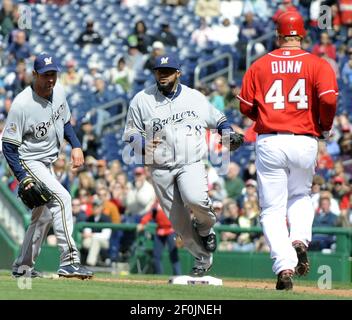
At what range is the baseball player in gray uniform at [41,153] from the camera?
10.5 metres

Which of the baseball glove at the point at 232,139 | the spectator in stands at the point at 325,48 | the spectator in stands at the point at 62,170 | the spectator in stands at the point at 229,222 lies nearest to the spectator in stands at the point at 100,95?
the spectator in stands at the point at 62,170

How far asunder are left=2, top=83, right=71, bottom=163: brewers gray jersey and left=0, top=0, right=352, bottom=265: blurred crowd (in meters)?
6.23

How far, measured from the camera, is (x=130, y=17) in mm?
25406

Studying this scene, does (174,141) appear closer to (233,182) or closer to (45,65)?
(45,65)

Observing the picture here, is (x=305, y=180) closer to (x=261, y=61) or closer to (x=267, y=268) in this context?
(x=261, y=61)

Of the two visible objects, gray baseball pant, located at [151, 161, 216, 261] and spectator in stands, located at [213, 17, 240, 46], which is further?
spectator in stands, located at [213, 17, 240, 46]

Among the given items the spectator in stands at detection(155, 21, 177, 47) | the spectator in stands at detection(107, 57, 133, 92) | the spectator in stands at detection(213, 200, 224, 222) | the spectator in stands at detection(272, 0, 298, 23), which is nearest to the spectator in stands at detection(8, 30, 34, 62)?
the spectator in stands at detection(107, 57, 133, 92)

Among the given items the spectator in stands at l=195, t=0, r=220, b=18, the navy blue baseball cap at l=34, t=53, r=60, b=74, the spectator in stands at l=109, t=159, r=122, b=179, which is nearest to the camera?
the navy blue baseball cap at l=34, t=53, r=60, b=74

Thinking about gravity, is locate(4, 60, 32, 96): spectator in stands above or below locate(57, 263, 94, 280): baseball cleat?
above

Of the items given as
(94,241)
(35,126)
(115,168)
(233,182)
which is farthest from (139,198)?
(35,126)

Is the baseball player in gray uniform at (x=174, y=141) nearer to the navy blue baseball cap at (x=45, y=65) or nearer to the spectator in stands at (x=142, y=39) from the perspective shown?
the navy blue baseball cap at (x=45, y=65)

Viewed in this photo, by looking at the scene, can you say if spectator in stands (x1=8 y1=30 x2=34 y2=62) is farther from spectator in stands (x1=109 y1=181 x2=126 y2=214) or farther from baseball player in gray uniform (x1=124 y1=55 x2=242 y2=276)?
baseball player in gray uniform (x1=124 y1=55 x2=242 y2=276)

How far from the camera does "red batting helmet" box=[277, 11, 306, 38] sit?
9906mm

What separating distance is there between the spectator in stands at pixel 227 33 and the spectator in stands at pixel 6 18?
4262mm
